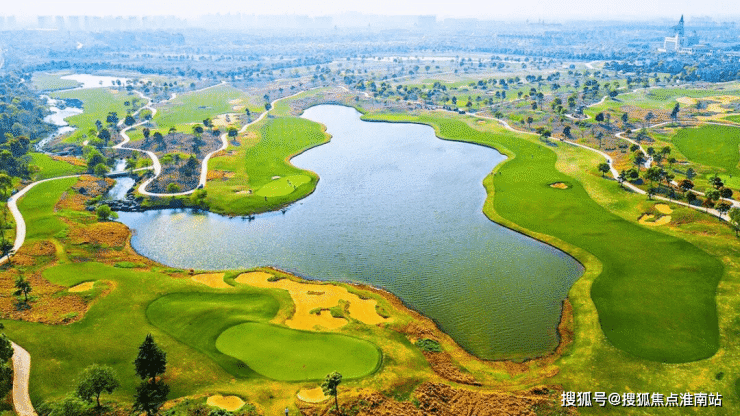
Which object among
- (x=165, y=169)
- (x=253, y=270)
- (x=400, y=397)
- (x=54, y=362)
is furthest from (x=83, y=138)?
(x=400, y=397)

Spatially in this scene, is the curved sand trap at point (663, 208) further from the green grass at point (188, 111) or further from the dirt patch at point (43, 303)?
the green grass at point (188, 111)

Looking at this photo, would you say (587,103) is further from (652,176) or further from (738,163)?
(652,176)

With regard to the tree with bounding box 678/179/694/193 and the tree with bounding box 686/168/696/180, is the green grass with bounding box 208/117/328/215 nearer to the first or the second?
the tree with bounding box 678/179/694/193

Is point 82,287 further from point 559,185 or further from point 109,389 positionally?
point 559,185

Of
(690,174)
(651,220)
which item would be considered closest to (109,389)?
(651,220)

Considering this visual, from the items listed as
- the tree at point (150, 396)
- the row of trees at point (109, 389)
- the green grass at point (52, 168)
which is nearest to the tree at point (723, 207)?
the row of trees at point (109, 389)

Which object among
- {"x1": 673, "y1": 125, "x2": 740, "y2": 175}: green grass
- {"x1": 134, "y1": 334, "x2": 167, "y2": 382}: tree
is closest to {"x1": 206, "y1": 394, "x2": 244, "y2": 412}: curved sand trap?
{"x1": 134, "y1": 334, "x2": 167, "y2": 382}: tree

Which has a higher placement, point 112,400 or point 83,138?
point 83,138
